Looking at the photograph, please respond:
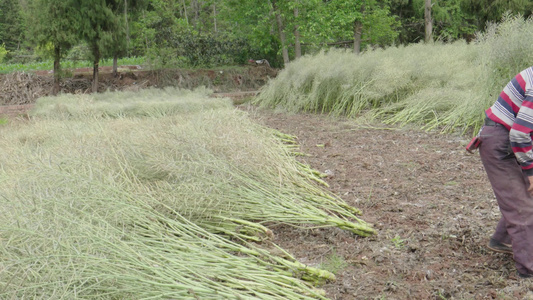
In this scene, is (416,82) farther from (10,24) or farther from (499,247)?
(10,24)

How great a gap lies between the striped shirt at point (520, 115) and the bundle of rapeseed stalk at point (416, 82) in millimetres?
3632

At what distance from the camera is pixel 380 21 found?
1672cm

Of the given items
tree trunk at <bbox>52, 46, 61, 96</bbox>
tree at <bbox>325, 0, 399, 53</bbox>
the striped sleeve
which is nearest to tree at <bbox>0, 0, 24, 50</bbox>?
tree trunk at <bbox>52, 46, 61, 96</bbox>

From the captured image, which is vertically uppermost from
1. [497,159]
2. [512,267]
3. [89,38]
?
[89,38]

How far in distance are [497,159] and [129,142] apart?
2878mm

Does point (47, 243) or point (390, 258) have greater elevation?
point (47, 243)

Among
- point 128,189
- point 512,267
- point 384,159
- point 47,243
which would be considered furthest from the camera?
point 384,159

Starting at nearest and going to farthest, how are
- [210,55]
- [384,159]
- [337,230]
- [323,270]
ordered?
1. [323,270]
2. [337,230]
3. [384,159]
4. [210,55]

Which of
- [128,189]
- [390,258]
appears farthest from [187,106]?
[390,258]

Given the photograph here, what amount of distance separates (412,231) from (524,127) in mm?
1142

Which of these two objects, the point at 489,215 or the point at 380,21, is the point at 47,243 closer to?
the point at 489,215

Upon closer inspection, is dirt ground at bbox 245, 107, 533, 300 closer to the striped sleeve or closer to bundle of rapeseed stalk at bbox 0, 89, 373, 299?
bundle of rapeseed stalk at bbox 0, 89, 373, 299

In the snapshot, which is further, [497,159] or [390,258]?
[390,258]

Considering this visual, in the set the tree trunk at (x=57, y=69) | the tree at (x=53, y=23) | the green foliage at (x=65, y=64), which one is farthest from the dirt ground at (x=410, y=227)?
the green foliage at (x=65, y=64)
